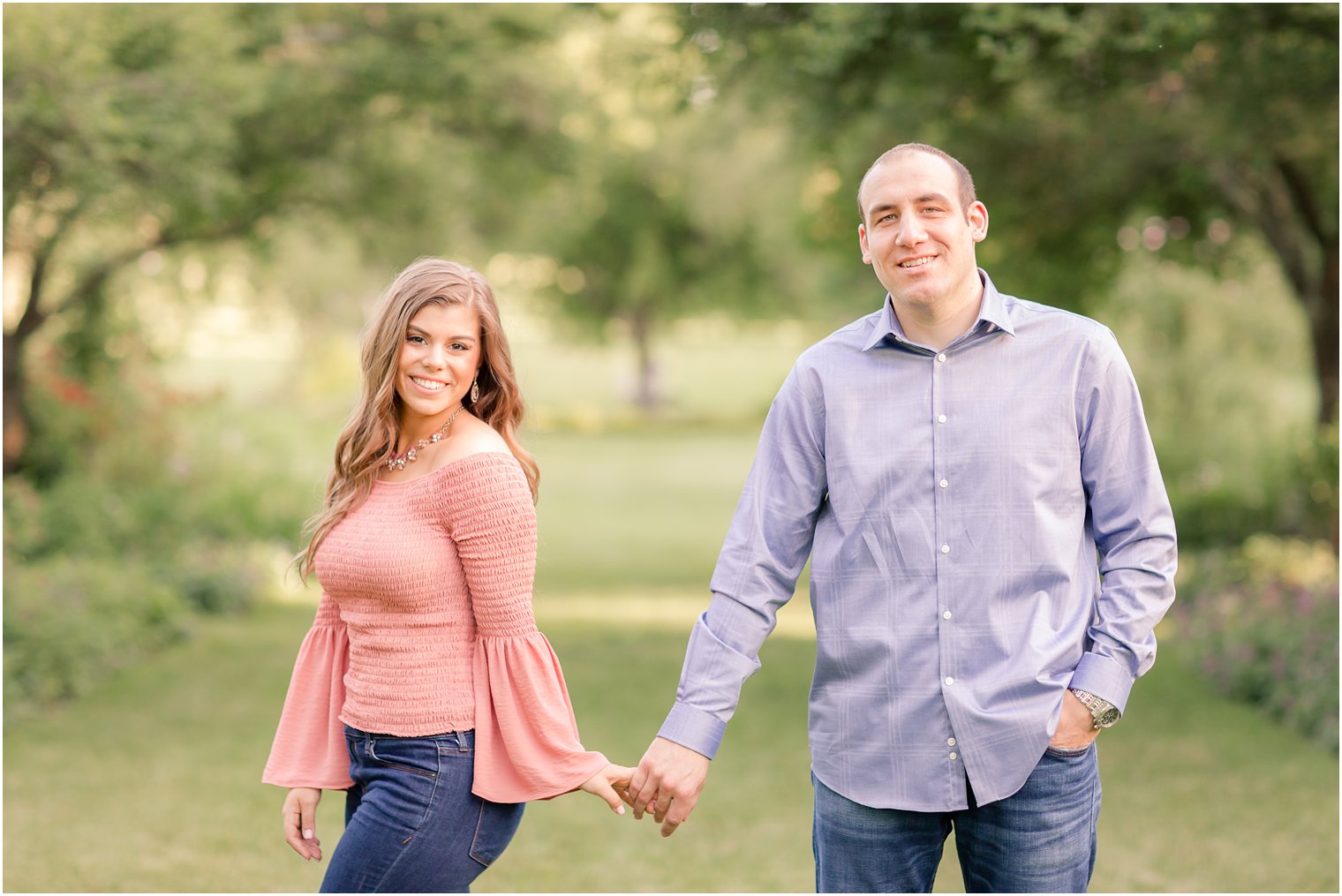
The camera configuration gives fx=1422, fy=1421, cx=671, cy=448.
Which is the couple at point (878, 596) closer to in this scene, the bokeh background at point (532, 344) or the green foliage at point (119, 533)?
the bokeh background at point (532, 344)

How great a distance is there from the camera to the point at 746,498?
9.98ft

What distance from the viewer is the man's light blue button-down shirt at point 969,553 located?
9.12 ft

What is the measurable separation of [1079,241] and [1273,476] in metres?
3.57

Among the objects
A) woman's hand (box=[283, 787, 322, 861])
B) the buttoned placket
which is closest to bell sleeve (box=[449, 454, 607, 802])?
woman's hand (box=[283, 787, 322, 861])

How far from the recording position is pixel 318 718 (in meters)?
3.09

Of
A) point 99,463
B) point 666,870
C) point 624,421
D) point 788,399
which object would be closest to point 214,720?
point 666,870

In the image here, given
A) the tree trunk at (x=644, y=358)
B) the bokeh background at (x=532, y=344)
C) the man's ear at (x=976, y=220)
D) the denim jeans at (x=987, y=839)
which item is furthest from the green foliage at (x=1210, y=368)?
the tree trunk at (x=644, y=358)

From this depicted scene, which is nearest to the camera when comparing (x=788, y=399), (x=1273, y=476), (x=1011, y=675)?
(x=1011, y=675)

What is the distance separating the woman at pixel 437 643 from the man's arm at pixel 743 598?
117 mm

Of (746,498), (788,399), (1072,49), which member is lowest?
(746,498)

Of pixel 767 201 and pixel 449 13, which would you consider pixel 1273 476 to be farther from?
pixel 767 201

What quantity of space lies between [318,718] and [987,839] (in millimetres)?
1435

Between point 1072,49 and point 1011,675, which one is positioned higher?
point 1072,49

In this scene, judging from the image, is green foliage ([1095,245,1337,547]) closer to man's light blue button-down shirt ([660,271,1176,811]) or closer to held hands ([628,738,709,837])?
man's light blue button-down shirt ([660,271,1176,811])
